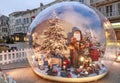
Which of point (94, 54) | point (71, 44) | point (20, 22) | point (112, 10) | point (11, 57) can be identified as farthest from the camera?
point (20, 22)

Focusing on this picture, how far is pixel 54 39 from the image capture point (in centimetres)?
800

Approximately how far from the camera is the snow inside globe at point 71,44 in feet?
25.4

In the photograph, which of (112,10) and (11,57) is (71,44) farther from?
(112,10)

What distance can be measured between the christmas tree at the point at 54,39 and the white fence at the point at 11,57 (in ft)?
18.3

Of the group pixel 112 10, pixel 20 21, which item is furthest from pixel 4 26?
pixel 112 10

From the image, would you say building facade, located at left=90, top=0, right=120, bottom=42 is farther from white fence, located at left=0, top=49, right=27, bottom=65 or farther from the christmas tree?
the christmas tree

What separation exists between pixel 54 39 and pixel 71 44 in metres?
0.78

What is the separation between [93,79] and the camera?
310 inches

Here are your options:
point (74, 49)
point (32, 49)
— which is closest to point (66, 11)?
point (74, 49)

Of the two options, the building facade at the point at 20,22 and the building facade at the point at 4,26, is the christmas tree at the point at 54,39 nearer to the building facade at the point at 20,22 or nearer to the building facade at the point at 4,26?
the building facade at the point at 20,22

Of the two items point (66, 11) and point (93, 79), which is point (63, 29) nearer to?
point (66, 11)

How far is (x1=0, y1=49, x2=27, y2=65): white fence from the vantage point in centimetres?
1291

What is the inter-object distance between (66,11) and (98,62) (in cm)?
259

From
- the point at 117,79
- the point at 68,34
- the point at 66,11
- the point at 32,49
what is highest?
the point at 66,11
